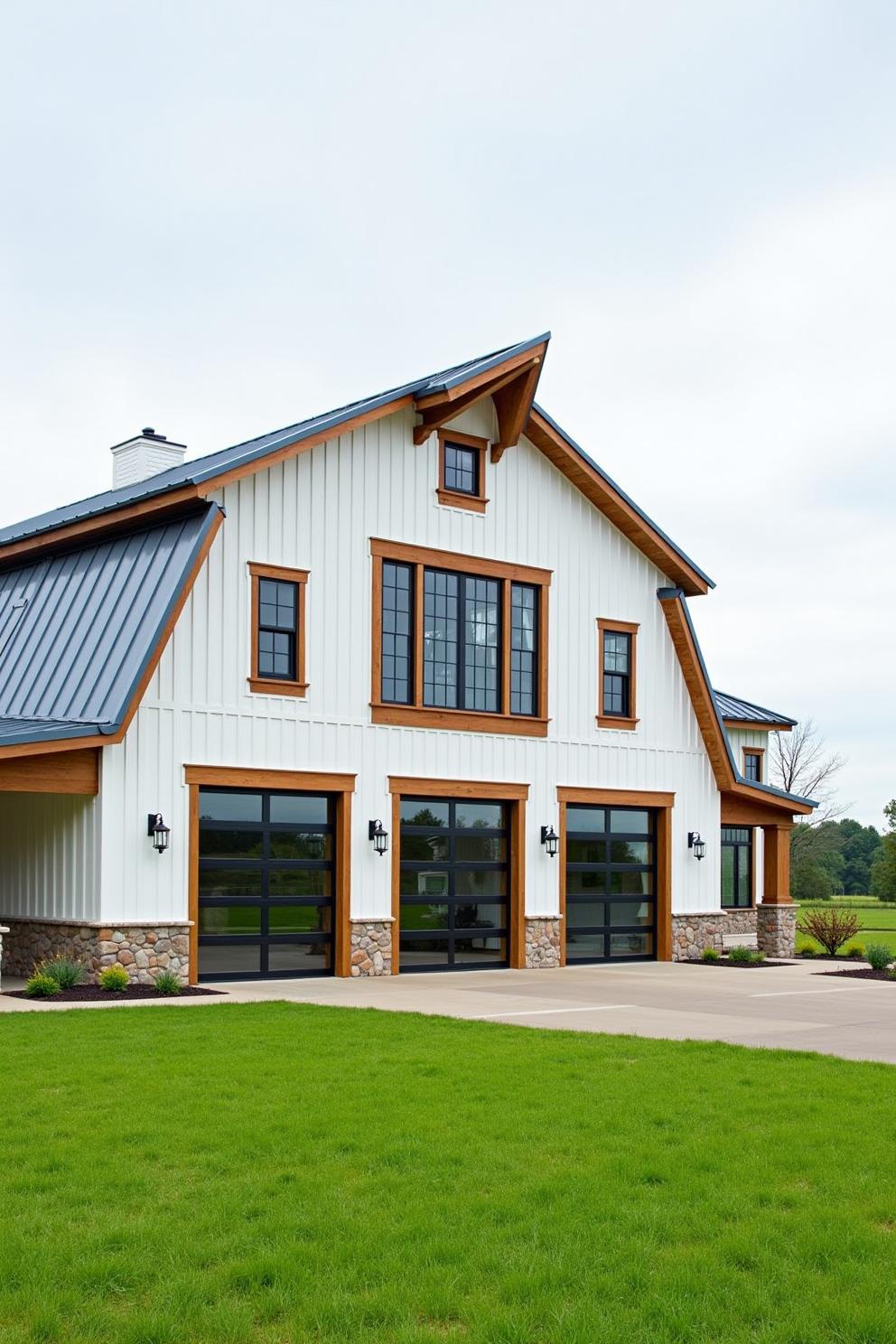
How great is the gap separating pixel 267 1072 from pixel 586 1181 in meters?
3.86

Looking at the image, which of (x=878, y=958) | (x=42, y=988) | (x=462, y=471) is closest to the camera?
(x=42, y=988)

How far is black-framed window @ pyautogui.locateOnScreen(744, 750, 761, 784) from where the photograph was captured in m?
36.5

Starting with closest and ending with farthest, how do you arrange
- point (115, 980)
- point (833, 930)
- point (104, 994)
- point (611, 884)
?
1. point (104, 994)
2. point (115, 980)
3. point (611, 884)
4. point (833, 930)

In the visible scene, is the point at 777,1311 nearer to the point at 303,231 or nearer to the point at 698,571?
the point at 303,231

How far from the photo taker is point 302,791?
20578 mm

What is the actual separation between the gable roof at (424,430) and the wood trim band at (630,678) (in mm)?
1462

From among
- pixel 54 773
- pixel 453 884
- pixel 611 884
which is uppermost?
pixel 54 773

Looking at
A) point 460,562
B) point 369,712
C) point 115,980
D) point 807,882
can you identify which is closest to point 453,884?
point 369,712

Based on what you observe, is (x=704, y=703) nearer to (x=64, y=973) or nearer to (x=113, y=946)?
(x=113, y=946)

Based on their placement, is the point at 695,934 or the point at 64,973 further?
the point at 695,934

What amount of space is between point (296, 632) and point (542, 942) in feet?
22.5

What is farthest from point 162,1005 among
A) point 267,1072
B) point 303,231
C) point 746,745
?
point 746,745

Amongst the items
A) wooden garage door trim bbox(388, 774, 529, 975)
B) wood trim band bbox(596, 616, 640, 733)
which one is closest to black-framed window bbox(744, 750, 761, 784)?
wood trim band bbox(596, 616, 640, 733)

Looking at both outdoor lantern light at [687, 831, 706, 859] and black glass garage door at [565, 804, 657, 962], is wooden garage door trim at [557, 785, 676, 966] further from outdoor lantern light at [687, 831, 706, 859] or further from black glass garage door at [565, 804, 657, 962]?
outdoor lantern light at [687, 831, 706, 859]
